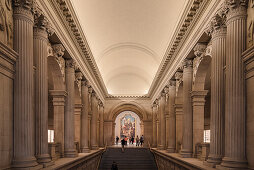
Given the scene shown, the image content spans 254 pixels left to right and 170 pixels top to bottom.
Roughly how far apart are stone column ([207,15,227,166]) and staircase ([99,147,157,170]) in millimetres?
12781

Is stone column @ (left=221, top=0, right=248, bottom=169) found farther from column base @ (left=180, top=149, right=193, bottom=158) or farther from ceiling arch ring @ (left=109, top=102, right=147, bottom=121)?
ceiling arch ring @ (left=109, top=102, right=147, bottom=121)

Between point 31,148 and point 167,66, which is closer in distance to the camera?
point 31,148

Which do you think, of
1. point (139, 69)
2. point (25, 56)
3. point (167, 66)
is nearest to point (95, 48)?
point (167, 66)

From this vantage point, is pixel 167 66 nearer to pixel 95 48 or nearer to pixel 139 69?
pixel 95 48

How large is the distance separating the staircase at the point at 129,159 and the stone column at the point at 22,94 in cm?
1481

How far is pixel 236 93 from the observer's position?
380 inches

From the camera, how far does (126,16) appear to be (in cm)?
2102

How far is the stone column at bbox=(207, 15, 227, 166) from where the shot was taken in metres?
11.4

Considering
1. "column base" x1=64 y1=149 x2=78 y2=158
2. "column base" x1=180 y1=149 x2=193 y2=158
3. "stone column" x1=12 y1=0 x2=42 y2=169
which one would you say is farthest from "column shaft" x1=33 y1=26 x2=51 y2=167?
"column base" x1=180 y1=149 x2=193 y2=158

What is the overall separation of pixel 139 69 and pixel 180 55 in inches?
652

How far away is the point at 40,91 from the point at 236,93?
6.60m

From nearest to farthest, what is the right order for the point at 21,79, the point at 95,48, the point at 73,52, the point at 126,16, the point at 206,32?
the point at 21,79 → the point at 206,32 → the point at 73,52 → the point at 126,16 → the point at 95,48

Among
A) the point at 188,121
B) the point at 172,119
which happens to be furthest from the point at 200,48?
the point at 172,119

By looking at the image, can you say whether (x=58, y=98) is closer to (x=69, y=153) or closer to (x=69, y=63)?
(x=69, y=63)
